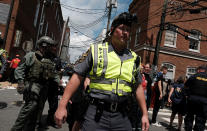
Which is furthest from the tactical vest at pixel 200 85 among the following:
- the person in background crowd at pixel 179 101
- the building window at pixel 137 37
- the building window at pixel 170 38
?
the building window at pixel 137 37

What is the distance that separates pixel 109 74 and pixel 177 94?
15.6 ft

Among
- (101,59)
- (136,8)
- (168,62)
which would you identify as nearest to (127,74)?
(101,59)

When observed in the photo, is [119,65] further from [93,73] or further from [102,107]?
[102,107]

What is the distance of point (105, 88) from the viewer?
1.74 meters

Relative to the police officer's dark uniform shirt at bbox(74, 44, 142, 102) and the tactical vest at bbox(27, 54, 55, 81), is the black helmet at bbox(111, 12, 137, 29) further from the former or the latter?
the tactical vest at bbox(27, 54, 55, 81)

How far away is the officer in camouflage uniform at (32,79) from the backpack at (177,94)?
13.6ft

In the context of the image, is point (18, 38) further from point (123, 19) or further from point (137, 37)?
point (123, 19)

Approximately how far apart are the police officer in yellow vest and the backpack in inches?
170

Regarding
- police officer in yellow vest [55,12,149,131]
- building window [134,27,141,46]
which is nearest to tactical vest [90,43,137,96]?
police officer in yellow vest [55,12,149,131]

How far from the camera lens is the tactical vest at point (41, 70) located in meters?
3.37

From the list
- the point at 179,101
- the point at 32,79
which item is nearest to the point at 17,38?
the point at 32,79

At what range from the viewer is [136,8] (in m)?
20.2

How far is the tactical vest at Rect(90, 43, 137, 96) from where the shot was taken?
5.73ft

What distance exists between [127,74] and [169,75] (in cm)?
1611
